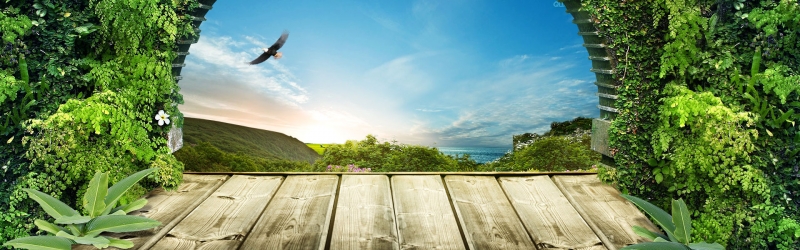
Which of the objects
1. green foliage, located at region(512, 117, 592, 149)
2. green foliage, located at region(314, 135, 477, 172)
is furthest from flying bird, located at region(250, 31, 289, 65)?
green foliage, located at region(512, 117, 592, 149)

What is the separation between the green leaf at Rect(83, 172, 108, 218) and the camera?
2.73m

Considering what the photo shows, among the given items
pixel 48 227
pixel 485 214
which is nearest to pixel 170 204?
pixel 48 227

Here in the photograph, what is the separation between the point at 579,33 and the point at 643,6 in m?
0.59

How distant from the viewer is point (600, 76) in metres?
4.05

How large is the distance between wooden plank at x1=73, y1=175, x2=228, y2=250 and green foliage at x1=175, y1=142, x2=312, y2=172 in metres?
4.33

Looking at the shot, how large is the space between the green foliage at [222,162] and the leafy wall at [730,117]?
18.4 feet

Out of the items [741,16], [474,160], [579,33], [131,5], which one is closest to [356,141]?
[474,160]

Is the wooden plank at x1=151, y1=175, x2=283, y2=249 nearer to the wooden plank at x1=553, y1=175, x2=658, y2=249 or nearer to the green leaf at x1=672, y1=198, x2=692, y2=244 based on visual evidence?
the wooden plank at x1=553, y1=175, x2=658, y2=249

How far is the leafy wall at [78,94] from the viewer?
3008 mm

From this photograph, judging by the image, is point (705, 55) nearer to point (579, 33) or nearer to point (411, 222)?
point (579, 33)

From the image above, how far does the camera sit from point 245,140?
30.9 feet

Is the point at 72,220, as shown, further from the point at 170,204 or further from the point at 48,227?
the point at 170,204

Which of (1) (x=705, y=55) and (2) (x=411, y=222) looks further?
(1) (x=705, y=55)

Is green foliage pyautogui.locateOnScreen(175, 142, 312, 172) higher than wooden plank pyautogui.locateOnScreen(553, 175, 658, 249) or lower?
higher
